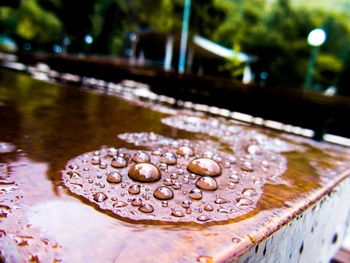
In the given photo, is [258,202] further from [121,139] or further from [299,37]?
[299,37]

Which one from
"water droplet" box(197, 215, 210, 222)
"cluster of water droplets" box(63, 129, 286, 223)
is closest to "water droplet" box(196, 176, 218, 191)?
"cluster of water droplets" box(63, 129, 286, 223)

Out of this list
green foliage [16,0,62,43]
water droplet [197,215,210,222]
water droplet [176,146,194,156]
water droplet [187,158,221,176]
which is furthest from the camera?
green foliage [16,0,62,43]

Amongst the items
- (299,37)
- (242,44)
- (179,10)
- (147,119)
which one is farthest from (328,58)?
(147,119)

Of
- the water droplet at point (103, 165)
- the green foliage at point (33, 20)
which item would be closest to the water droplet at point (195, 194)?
the water droplet at point (103, 165)

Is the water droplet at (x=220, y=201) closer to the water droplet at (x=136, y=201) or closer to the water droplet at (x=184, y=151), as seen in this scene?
the water droplet at (x=136, y=201)

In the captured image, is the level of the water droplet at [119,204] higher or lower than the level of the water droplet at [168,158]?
lower

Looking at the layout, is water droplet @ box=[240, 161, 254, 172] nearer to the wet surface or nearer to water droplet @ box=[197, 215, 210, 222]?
the wet surface
